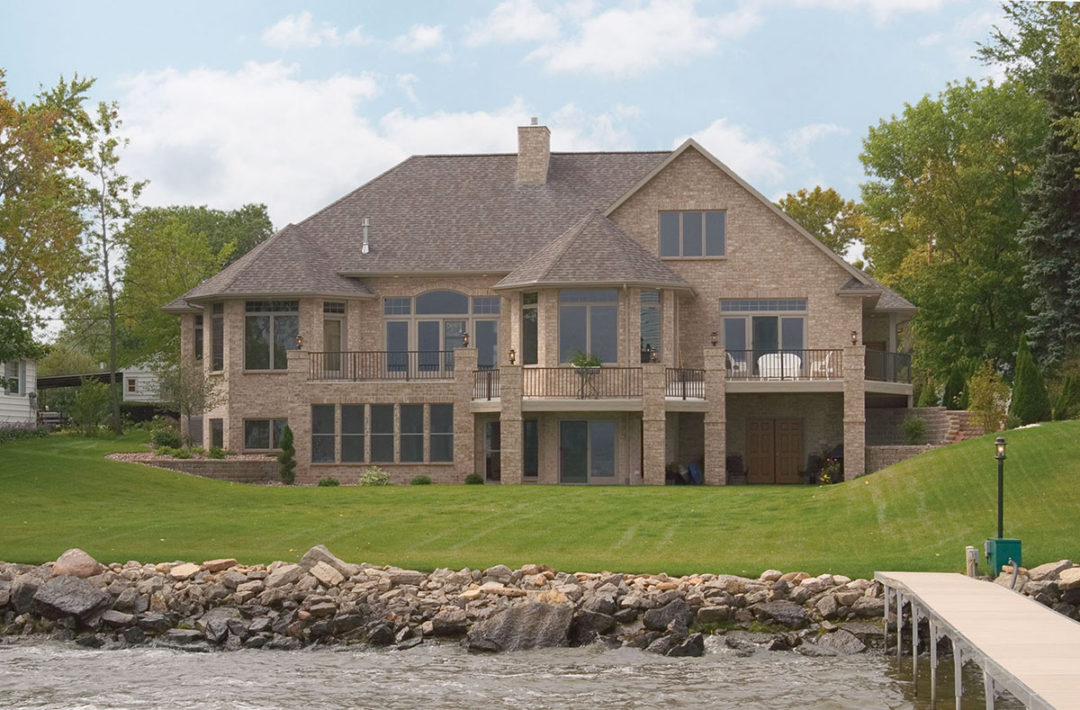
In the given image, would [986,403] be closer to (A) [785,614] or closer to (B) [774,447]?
(B) [774,447]

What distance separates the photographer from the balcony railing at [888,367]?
3766 centimetres

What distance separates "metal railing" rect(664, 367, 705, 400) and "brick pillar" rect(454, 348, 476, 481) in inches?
200

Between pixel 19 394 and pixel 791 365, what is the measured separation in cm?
3122

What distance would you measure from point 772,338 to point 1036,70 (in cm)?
1774

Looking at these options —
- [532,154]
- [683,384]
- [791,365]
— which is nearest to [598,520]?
[683,384]

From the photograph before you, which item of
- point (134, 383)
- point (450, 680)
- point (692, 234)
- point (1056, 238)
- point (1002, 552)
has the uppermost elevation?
point (1056, 238)

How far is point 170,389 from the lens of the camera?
125 feet

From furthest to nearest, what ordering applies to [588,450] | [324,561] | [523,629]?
[588,450]
[324,561]
[523,629]

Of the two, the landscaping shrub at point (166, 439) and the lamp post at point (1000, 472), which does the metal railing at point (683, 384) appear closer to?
the landscaping shrub at point (166, 439)

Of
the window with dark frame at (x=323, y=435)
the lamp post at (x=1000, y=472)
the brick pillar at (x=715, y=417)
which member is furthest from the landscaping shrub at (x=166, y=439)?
the lamp post at (x=1000, y=472)

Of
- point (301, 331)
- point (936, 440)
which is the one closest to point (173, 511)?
point (301, 331)

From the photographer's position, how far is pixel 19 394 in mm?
52562

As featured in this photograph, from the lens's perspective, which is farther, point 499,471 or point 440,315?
point 440,315

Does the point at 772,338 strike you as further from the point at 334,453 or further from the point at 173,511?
the point at 173,511
